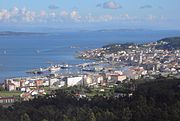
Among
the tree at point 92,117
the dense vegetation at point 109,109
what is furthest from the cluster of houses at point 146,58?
the tree at point 92,117

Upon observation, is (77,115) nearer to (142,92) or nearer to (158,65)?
(142,92)

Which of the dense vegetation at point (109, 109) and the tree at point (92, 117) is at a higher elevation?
the tree at point (92, 117)

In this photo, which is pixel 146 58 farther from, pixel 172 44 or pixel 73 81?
pixel 73 81

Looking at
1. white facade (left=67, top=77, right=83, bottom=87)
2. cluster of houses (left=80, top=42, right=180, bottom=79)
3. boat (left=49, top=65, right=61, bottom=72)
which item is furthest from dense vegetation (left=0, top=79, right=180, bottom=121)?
boat (left=49, top=65, right=61, bottom=72)

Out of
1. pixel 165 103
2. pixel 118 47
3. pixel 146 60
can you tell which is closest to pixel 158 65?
pixel 146 60

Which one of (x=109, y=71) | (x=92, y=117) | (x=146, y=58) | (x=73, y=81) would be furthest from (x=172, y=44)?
(x=92, y=117)

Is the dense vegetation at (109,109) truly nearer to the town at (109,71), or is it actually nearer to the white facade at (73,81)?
the town at (109,71)
